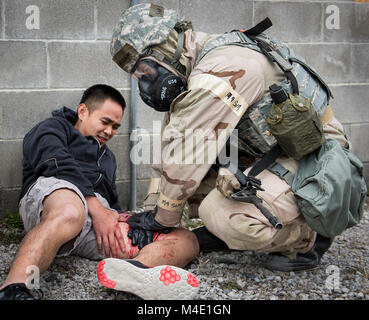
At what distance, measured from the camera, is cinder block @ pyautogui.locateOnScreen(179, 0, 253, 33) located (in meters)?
3.94

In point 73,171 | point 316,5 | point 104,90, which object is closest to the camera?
point 73,171

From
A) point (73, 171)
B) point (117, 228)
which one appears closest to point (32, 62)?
point (73, 171)

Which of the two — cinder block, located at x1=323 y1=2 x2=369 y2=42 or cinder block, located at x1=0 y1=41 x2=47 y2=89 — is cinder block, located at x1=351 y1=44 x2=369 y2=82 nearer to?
cinder block, located at x1=323 y1=2 x2=369 y2=42

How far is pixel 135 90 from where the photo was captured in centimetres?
383

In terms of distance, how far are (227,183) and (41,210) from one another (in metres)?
0.94

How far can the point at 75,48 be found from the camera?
144 inches

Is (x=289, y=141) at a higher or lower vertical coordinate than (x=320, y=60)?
lower

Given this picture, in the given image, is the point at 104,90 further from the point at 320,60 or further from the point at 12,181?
the point at 320,60

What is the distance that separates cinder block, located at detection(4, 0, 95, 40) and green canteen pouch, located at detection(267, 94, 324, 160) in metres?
1.75

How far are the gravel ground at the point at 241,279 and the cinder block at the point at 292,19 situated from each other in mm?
1879

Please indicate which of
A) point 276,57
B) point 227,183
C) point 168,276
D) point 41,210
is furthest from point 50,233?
point 276,57

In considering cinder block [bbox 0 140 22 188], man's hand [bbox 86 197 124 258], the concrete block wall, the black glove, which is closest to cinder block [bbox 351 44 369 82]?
the concrete block wall

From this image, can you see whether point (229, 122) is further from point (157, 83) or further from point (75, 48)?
point (75, 48)

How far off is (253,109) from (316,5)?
2045 mm
